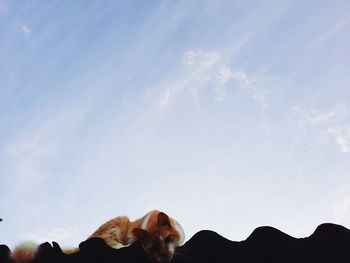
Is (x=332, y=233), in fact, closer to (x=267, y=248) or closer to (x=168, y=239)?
(x=267, y=248)

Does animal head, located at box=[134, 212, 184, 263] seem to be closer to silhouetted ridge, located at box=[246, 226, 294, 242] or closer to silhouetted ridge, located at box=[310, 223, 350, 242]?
silhouetted ridge, located at box=[246, 226, 294, 242]

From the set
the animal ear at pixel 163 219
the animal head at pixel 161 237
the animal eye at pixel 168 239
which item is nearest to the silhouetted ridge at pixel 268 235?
the animal head at pixel 161 237

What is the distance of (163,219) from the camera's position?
2646mm

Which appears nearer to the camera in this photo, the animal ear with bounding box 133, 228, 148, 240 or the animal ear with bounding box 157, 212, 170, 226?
the animal ear with bounding box 133, 228, 148, 240

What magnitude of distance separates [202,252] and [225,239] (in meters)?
0.12

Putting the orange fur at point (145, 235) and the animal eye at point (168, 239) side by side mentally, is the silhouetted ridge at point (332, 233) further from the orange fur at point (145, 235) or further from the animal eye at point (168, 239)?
the animal eye at point (168, 239)

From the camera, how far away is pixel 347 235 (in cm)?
171

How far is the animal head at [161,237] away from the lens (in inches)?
76.9

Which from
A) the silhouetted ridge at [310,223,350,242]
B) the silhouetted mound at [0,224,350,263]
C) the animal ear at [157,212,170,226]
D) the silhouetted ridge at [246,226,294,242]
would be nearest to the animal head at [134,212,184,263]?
the animal ear at [157,212,170,226]

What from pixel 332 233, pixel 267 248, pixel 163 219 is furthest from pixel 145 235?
pixel 332 233

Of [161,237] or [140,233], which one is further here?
[161,237]

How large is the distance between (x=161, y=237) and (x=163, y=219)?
0.23m

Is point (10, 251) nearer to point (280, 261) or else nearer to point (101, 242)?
point (101, 242)

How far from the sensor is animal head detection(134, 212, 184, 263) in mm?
1952
